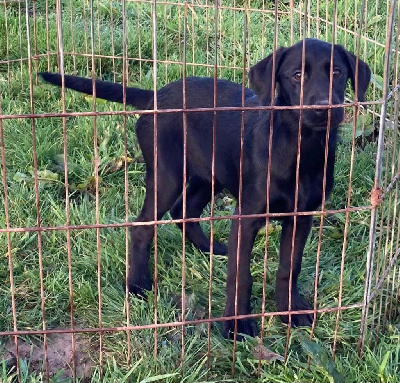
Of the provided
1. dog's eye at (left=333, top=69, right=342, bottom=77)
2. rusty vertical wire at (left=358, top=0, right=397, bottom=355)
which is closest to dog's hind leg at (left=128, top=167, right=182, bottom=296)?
dog's eye at (left=333, top=69, right=342, bottom=77)

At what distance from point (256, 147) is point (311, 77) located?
35 centimetres

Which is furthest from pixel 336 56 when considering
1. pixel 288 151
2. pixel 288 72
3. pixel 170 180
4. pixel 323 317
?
pixel 323 317

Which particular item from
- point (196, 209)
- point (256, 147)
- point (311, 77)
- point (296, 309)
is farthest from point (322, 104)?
point (196, 209)

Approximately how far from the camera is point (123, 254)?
118 inches

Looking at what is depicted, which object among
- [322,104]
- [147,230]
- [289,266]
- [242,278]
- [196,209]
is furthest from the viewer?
[196,209]

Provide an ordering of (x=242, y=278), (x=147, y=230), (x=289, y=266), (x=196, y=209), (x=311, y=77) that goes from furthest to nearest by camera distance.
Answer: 1. (x=196, y=209)
2. (x=147, y=230)
3. (x=289, y=266)
4. (x=242, y=278)
5. (x=311, y=77)

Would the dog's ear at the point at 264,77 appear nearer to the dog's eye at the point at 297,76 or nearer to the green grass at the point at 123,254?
the dog's eye at the point at 297,76

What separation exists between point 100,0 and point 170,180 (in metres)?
3.14

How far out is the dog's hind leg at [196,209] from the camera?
124 inches

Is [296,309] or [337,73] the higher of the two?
[337,73]

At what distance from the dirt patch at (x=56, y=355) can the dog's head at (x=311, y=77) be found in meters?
1.13

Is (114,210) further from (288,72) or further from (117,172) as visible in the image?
(288,72)

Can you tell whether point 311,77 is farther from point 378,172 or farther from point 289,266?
point 289,266

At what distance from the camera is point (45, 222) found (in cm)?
328
